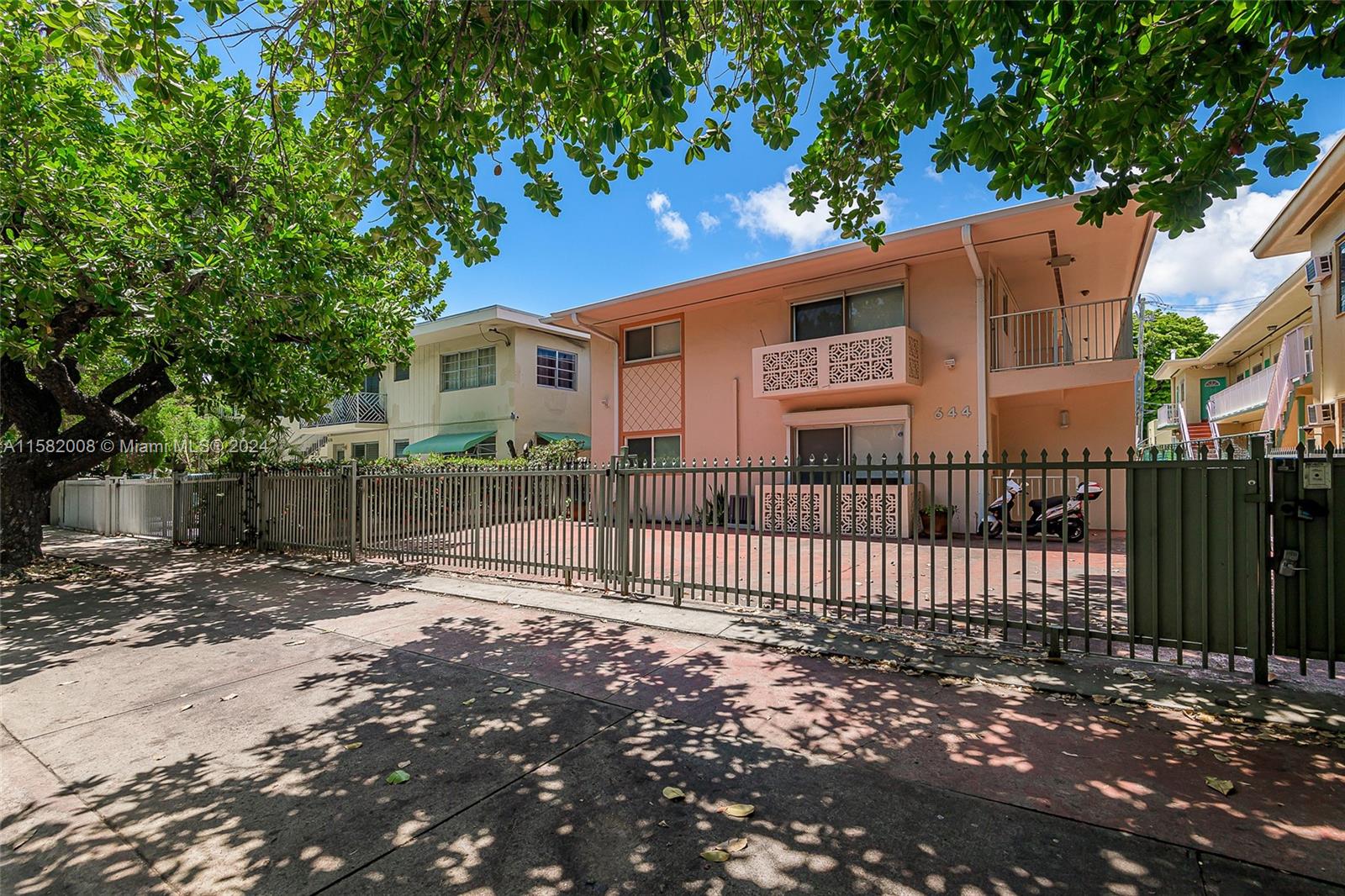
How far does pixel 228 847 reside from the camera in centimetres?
261

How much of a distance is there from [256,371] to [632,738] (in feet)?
30.1

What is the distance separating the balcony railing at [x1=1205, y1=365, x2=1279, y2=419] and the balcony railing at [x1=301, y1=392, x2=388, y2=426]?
27566 mm

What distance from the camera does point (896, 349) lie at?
474 inches

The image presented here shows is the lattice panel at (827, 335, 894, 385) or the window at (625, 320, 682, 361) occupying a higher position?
the window at (625, 320, 682, 361)

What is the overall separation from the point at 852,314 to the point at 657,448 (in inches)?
241

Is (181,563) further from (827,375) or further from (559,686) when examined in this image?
(827,375)

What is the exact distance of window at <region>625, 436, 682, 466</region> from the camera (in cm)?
1596

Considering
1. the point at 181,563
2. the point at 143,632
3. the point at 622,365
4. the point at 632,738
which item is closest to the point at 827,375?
the point at 622,365

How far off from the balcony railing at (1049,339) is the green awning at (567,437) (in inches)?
476

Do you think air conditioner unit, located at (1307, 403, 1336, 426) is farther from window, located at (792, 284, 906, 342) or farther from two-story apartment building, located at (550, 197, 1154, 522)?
window, located at (792, 284, 906, 342)

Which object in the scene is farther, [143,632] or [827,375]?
[827,375]

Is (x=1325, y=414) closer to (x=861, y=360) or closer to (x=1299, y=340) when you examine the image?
(x=1299, y=340)

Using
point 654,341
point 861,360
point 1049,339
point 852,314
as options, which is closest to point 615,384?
point 654,341

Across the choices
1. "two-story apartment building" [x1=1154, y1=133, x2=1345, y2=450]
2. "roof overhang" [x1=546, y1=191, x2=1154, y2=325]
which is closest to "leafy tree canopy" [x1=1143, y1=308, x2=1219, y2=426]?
"two-story apartment building" [x1=1154, y1=133, x2=1345, y2=450]
